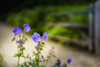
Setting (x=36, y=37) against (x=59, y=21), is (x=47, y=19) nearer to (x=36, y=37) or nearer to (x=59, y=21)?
(x=59, y=21)

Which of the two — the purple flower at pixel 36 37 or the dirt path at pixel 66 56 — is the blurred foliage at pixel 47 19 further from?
the purple flower at pixel 36 37

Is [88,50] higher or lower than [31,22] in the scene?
lower

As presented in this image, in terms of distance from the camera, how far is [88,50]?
4727 mm

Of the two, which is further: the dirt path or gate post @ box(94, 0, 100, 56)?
gate post @ box(94, 0, 100, 56)

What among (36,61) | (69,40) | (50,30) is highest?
(50,30)

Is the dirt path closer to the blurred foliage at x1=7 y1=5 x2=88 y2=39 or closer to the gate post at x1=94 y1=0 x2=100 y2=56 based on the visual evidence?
the gate post at x1=94 y1=0 x2=100 y2=56

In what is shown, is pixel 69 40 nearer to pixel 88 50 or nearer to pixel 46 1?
pixel 88 50

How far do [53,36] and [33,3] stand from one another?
444 centimetres

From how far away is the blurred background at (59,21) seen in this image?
16.0 ft

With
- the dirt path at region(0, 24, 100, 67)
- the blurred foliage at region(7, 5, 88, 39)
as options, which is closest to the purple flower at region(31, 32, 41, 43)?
the dirt path at region(0, 24, 100, 67)

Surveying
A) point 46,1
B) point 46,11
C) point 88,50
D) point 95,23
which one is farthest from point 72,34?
point 46,1

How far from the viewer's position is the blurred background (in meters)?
4.87

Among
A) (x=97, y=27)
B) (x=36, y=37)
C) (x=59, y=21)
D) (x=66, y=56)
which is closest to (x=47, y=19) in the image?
(x=59, y=21)

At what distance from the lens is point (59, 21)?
22.5ft
